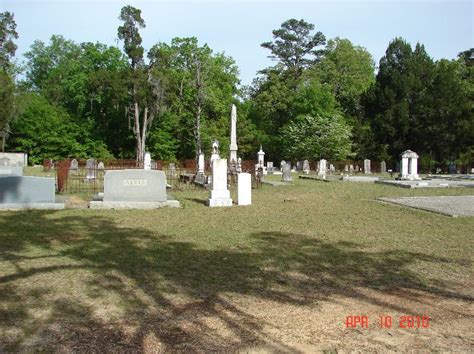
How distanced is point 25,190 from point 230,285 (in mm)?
8498

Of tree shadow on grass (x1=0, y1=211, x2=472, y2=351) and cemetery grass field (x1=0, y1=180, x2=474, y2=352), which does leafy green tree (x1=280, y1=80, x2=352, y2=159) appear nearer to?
cemetery grass field (x1=0, y1=180, x2=474, y2=352)

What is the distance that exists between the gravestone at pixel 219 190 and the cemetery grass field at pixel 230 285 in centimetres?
335

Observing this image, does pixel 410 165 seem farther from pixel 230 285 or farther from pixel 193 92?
pixel 193 92

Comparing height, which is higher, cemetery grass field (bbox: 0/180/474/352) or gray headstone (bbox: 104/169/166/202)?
gray headstone (bbox: 104/169/166/202)

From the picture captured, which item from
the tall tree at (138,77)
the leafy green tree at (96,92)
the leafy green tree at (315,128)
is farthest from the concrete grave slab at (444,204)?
the leafy green tree at (96,92)

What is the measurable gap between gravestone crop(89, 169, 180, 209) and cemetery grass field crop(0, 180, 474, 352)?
2376mm

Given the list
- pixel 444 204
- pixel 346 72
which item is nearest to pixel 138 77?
pixel 346 72

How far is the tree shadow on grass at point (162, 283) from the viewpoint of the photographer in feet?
11.9

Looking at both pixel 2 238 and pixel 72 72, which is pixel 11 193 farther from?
pixel 72 72

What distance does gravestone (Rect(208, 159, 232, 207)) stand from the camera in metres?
13.0

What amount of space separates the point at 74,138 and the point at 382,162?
3175 centimetres

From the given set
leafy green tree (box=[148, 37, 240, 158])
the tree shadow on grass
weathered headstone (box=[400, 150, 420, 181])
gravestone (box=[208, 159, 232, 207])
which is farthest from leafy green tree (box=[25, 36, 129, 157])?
the tree shadow on grass

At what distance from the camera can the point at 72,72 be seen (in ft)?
180

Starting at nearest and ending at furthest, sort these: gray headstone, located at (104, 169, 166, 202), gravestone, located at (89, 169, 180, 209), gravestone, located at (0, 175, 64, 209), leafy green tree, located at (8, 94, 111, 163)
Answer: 1. gravestone, located at (0, 175, 64, 209)
2. gravestone, located at (89, 169, 180, 209)
3. gray headstone, located at (104, 169, 166, 202)
4. leafy green tree, located at (8, 94, 111, 163)
